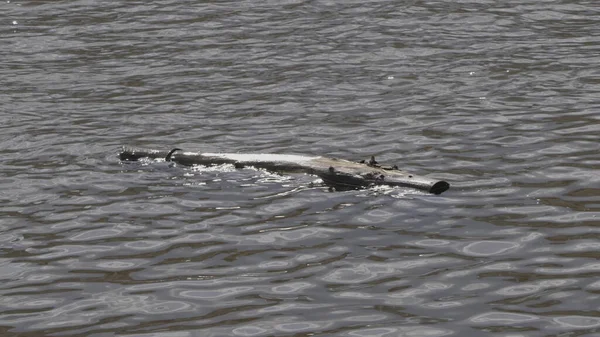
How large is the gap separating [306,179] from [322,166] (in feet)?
1.11

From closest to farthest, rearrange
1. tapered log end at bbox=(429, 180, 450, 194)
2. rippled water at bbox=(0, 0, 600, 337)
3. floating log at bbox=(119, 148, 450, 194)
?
rippled water at bbox=(0, 0, 600, 337) → tapered log end at bbox=(429, 180, 450, 194) → floating log at bbox=(119, 148, 450, 194)

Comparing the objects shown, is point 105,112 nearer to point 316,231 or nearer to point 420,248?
point 316,231

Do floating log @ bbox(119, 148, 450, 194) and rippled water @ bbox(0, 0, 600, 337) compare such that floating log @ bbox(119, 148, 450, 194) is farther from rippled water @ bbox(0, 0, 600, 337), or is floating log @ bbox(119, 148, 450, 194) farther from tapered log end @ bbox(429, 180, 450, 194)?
rippled water @ bbox(0, 0, 600, 337)

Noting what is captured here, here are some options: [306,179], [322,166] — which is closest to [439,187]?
[322,166]

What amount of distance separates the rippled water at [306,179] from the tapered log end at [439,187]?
22cm

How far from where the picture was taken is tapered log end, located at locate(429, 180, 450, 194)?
14375 millimetres

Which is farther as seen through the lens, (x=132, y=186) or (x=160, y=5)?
(x=160, y=5)

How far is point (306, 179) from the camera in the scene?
15500 millimetres

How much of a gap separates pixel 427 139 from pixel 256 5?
1342 cm

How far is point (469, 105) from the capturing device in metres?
19.6

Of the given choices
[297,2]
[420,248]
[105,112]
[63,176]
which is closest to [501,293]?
[420,248]

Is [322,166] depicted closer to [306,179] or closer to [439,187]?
[306,179]

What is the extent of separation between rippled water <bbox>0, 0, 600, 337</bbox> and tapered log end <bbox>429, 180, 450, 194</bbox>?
0.73 ft

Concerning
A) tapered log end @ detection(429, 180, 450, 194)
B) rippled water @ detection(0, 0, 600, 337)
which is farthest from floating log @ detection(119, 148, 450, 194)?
rippled water @ detection(0, 0, 600, 337)
